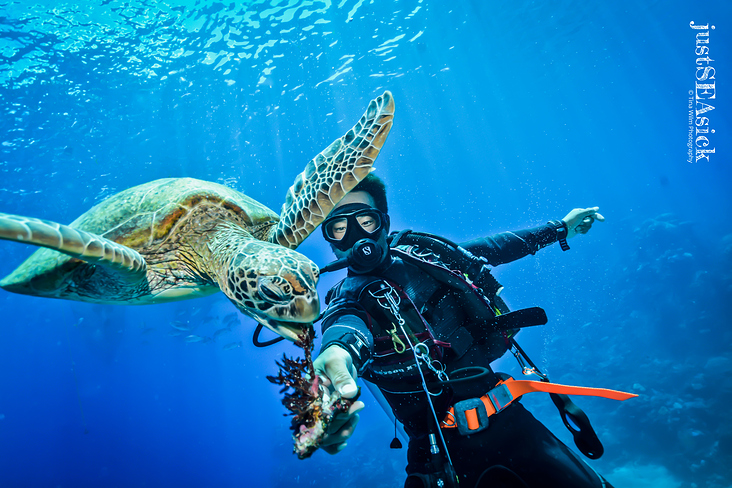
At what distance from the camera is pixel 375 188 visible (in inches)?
108

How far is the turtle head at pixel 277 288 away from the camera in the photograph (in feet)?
5.21

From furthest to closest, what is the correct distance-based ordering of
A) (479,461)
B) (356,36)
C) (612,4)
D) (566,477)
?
(612,4), (356,36), (479,461), (566,477)

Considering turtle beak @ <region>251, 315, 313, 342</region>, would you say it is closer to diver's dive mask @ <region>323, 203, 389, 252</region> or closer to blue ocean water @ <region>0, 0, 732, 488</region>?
diver's dive mask @ <region>323, 203, 389, 252</region>

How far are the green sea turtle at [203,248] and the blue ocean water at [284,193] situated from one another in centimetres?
1021

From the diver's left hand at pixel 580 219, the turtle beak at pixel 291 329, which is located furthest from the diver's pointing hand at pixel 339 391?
the diver's left hand at pixel 580 219

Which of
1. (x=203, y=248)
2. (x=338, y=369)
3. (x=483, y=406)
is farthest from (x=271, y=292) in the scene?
(x=483, y=406)

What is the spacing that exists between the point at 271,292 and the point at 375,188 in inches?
58.0

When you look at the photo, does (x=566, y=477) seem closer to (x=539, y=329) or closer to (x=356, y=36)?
(x=356, y=36)

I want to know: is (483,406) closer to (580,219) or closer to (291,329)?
(291,329)

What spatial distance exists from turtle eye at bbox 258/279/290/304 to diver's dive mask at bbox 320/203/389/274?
647 millimetres

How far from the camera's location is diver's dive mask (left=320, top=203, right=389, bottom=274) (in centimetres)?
225

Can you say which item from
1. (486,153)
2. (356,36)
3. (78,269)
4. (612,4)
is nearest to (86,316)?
(356,36)

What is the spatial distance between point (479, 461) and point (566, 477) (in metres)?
0.43

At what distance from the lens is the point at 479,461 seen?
1729mm
